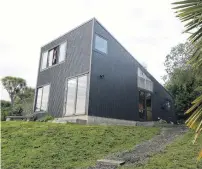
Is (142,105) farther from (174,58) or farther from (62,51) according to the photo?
(174,58)

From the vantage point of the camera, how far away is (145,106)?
17.5 m

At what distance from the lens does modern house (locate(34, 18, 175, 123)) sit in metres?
13.3

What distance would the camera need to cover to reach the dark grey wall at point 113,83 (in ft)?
43.6

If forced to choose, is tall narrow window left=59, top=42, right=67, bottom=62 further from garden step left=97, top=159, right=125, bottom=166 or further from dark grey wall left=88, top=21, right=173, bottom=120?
garden step left=97, top=159, right=125, bottom=166

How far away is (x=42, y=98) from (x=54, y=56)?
9.33 ft

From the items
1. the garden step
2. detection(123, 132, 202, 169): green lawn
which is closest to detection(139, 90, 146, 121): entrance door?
detection(123, 132, 202, 169): green lawn

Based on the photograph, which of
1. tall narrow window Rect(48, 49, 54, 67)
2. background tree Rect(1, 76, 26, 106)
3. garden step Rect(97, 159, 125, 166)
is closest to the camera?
garden step Rect(97, 159, 125, 166)

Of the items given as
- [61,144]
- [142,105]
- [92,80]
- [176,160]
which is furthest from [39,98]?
[176,160]

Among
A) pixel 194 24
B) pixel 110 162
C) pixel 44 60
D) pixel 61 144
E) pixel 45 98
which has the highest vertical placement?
pixel 44 60

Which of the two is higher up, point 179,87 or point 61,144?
point 179,87

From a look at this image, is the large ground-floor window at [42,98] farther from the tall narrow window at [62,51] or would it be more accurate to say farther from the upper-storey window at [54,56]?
the tall narrow window at [62,51]

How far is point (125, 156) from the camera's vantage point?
7.02 metres

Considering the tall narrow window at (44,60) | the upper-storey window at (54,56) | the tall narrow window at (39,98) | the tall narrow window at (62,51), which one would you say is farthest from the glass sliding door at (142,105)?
the tall narrow window at (44,60)

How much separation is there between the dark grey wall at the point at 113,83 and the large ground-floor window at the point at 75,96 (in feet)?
1.61
